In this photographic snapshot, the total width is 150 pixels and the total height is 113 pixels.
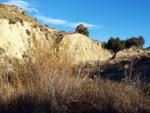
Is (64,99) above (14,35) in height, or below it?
below

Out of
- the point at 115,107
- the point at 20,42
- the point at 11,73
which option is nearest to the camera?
the point at 115,107

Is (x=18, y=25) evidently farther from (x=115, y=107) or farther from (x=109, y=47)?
(x=109, y=47)

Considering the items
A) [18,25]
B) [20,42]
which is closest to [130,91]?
[20,42]

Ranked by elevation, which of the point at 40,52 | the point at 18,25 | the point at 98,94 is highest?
the point at 18,25

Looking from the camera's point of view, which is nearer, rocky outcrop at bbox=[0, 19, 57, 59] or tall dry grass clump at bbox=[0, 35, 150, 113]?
tall dry grass clump at bbox=[0, 35, 150, 113]

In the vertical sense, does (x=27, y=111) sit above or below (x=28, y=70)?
below

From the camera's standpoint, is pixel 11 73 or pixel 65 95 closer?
pixel 65 95

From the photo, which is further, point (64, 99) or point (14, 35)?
Answer: point (14, 35)

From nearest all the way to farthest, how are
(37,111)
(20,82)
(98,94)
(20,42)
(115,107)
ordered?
(37,111) < (115,107) < (98,94) < (20,82) < (20,42)

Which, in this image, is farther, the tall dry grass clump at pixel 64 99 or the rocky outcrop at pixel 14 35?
the rocky outcrop at pixel 14 35

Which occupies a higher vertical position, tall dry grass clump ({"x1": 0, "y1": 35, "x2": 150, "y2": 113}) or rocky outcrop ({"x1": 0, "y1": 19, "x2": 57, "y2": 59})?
rocky outcrop ({"x1": 0, "y1": 19, "x2": 57, "y2": 59})

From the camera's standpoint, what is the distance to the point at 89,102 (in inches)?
187

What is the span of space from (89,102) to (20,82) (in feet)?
9.38

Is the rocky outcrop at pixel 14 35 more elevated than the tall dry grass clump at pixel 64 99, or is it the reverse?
the rocky outcrop at pixel 14 35
